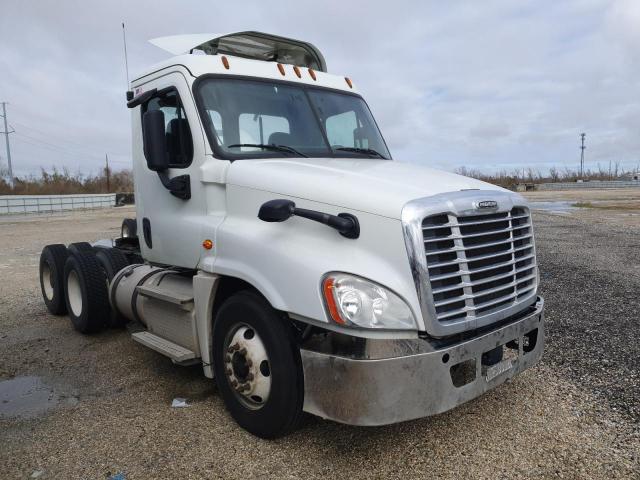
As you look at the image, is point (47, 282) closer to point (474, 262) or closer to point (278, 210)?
point (278, 210)

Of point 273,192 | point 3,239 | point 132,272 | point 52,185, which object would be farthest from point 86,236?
point 52,185

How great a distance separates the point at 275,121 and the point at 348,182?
3.89 feet

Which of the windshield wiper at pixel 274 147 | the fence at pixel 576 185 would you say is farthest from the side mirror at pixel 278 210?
the fence at pixel 576 185

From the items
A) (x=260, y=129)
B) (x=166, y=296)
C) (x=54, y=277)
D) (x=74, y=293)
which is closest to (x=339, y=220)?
(x=260, y=129)

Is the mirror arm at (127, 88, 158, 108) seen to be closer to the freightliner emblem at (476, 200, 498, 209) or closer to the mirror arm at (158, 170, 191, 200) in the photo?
the mirror arm at (158, 170, 191, 200)

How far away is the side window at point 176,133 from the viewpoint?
4023mm

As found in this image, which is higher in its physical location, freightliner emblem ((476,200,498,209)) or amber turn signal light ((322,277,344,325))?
freightliner emblem ((476,200,498,209))

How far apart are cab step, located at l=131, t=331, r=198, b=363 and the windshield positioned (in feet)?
5.03

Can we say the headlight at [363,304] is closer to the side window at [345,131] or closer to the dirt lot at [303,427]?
the dirt lot at [303,427]

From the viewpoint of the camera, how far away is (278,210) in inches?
121

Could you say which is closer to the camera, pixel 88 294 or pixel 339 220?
pixel 339 220

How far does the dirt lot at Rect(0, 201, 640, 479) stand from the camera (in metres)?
3.10

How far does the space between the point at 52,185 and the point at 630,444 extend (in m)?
50.6

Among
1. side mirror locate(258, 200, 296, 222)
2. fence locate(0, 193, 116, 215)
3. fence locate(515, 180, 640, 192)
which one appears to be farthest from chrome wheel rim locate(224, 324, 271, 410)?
fence locate(515, 180, 640, 192)
